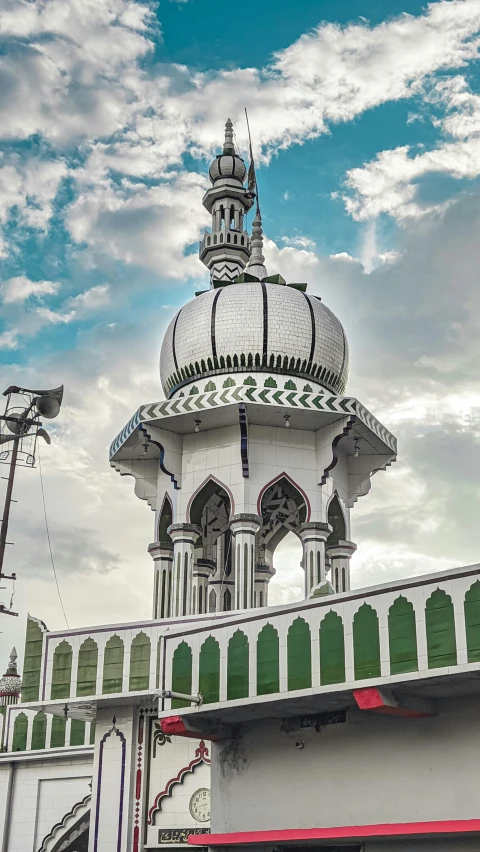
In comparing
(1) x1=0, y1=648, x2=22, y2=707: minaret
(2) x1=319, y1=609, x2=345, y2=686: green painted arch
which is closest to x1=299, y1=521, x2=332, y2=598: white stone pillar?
(2) x1=319, y1=609, x2=345, y2=686: green painted arch

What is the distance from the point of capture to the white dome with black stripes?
67.1 feet

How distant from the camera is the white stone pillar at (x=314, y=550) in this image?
63.8ft

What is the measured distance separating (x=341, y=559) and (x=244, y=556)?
258 cm

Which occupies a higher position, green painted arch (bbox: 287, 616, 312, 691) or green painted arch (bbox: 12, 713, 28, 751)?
green painted arch (bbox: 12, 713, 28, 751)

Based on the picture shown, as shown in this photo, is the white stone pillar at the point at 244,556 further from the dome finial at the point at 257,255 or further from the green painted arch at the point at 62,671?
the dome finial at the point at 257,255

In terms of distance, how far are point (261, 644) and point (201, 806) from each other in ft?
14.8

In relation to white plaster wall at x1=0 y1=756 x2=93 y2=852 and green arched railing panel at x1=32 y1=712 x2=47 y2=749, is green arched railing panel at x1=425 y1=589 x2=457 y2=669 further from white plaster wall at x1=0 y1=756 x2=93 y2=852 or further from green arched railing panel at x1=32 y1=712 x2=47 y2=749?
green arched railing panel at x1=32 y1=712 x2=47 y2=749

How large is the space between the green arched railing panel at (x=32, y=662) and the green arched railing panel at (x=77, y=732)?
3959 mm

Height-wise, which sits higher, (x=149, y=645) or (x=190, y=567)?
(x=190, y=567)

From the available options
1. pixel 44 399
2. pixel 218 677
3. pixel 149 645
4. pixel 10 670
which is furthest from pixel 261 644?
pixel 10 670

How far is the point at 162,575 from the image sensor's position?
2062 cm

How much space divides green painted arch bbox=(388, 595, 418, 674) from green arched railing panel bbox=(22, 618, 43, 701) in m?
7.55

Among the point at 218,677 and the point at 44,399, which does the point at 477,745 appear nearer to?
the point at 218,677

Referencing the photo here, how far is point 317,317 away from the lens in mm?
21047
